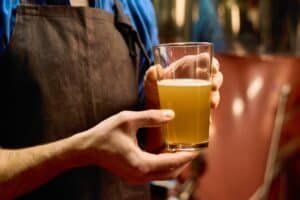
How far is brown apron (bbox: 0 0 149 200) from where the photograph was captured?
106 cm

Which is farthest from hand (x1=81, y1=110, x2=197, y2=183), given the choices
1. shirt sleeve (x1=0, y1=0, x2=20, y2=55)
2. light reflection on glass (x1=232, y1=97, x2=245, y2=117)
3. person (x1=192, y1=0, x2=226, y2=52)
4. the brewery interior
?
person (x1=192, y1=0, x2=226, y2=52)

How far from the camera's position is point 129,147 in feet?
2.80

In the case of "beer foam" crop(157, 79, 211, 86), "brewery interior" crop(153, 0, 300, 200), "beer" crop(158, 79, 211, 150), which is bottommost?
"brewery interior" crop(153, 0, 300, 200)

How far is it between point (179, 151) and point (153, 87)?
220 mm

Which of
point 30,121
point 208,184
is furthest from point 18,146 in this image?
point 208,184

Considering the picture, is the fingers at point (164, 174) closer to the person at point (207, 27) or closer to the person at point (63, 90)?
the person at point (63, 90)

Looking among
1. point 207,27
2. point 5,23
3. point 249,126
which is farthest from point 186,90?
point 207,27

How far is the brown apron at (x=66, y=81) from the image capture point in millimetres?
1059

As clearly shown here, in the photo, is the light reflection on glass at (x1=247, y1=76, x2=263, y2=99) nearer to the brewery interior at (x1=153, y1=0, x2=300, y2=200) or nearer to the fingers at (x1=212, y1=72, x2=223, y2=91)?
the brewery interior at (x1=153, y1=0, x2=300, y2=200)

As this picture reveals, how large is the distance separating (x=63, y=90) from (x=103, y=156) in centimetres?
27

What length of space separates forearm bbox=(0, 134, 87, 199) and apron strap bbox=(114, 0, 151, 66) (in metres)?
0.40

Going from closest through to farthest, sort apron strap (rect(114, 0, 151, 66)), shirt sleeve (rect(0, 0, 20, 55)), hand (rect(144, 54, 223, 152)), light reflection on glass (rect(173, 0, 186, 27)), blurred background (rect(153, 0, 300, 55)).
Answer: hand (rect(144, 54, 223, 152)) → shirt sleeve (rect(0, 0, 20, 55)) → apron strap (rect(114, 0, 151, 66)) → blurred background (rect(153, 0, 300, 55)) → light reflection on glass (rect(173, 0, 186, 27))

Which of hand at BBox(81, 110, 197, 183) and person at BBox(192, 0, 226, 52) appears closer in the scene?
hand at BBox(81, 110, 197, 183)

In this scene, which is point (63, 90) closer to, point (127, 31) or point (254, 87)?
point (127, 31)
